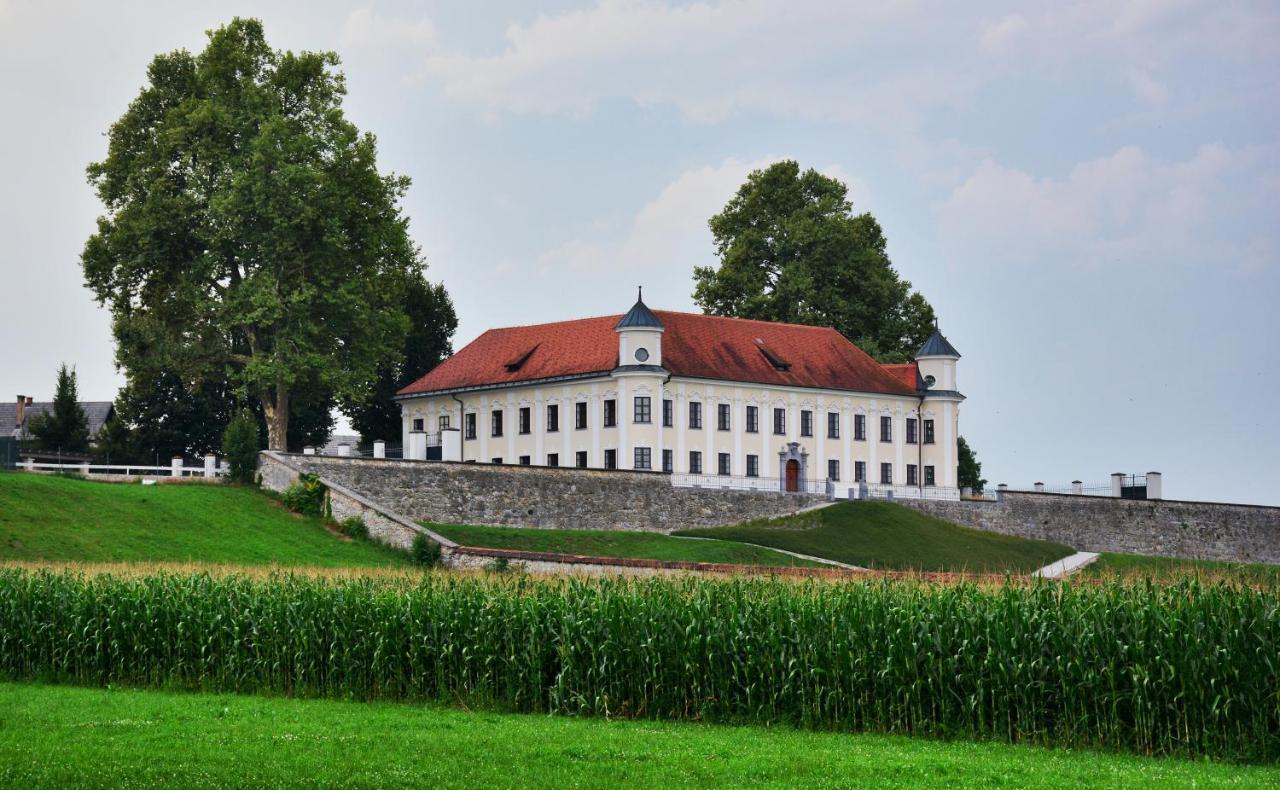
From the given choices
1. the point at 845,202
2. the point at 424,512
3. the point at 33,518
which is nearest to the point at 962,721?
the point at 33,518

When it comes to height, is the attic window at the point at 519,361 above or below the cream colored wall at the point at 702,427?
above

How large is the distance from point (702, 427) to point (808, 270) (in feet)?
55.5

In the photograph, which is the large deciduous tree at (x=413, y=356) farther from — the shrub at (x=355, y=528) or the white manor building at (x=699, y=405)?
the shrub at (x=355, y=528)

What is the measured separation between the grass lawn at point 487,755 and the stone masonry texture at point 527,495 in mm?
31080

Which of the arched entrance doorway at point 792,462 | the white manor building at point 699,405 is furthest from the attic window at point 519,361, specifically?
the arched entrance doorway at point 792,462

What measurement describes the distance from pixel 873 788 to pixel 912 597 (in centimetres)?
715

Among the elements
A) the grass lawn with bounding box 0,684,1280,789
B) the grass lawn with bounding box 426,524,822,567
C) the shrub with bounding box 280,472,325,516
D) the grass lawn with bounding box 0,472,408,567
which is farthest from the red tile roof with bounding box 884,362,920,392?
the grass lawn with bounding box 0,684,1280,789

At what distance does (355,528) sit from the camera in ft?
169

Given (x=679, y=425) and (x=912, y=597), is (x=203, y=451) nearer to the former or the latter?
(x=679, y=425)

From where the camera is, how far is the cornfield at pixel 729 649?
2212 centimetres

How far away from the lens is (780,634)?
24.3 meters

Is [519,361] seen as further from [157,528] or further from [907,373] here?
[157,528]

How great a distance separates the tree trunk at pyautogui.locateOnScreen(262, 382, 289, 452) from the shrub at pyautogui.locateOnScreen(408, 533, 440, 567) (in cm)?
1431

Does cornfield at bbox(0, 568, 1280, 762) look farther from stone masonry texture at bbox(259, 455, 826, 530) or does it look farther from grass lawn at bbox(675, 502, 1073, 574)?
grass lawn at bbox(675, 502, 1073, 574)
